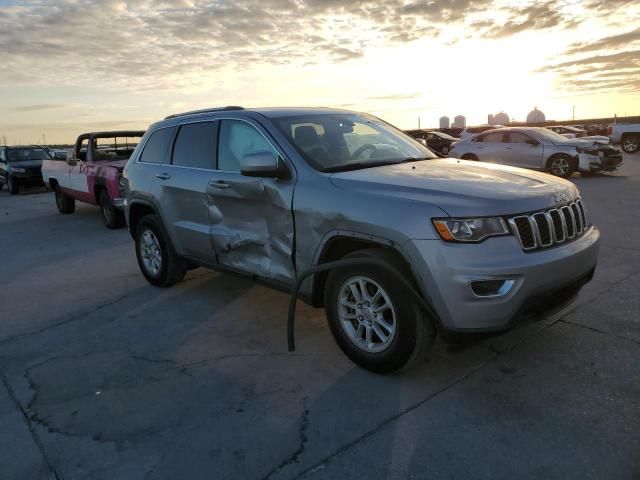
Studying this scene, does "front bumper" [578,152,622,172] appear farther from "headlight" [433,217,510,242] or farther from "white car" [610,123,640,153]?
"headlight" [433,217,510,242]

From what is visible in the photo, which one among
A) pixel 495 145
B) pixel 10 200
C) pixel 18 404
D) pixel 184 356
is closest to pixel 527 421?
pixel 184 356

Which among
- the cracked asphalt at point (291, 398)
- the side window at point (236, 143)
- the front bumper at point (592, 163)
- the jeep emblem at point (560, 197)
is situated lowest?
the cracked asphalt at point (291, 398)

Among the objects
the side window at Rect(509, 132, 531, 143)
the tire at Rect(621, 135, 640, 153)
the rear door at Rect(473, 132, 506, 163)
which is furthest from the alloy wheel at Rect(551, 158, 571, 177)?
the tire at Rect(621, 135, 640, 153)

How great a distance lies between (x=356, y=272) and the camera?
345 centimetres

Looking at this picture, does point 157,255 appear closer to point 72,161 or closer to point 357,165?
point 357,165

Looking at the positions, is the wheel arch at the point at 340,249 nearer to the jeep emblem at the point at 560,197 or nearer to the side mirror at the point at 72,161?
the jeep emblem at the point at 560,197

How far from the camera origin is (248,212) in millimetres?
4273

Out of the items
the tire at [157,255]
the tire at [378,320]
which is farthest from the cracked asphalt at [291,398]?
the tire at [157,255]

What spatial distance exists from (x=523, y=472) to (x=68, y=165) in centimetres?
1107

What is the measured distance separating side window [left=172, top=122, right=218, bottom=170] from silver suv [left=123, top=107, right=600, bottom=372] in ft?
0.05

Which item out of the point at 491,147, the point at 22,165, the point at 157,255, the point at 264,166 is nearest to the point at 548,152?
the point at 491,147

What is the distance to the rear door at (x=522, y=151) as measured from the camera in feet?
47.1

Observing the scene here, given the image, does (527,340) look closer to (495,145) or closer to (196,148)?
(196,148)

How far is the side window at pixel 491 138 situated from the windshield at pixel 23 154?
1566 centimetres
